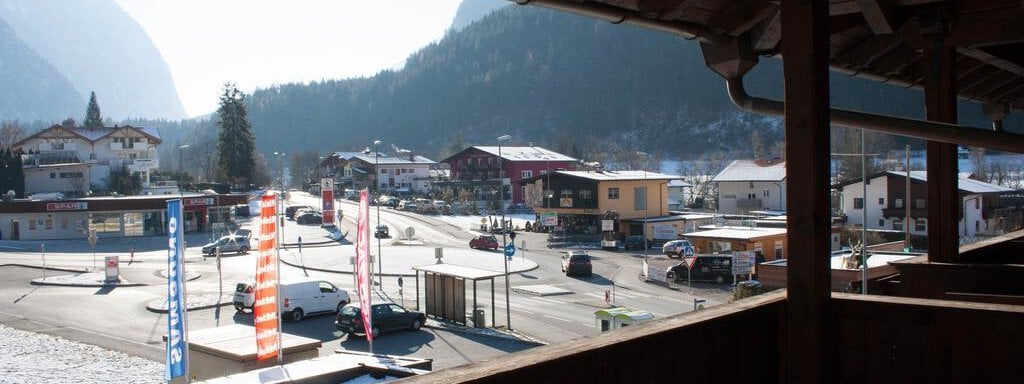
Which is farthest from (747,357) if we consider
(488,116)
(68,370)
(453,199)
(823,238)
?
(488,116)

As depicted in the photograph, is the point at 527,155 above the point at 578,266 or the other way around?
above

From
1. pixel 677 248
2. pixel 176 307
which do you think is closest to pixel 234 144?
pixel 677 248

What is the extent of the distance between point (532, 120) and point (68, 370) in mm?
166423

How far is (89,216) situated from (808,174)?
60.8 meters

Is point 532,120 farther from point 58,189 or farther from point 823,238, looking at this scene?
point 823,238

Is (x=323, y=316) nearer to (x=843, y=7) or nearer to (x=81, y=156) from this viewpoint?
(x=843, y=7)

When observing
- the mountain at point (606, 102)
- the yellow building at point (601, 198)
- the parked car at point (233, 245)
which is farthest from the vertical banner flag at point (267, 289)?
the mountain at point (606, 102)

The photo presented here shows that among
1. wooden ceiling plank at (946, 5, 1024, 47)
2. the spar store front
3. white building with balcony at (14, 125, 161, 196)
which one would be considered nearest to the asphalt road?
the spar store front

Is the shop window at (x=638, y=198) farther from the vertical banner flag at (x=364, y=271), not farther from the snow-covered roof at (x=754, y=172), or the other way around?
the vertical banner flag at (x=364, y=271)

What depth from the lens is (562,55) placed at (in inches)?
7613

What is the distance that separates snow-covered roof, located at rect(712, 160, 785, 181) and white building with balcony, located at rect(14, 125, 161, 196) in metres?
55.4

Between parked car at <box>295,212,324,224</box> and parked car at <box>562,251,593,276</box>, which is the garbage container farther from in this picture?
parked car at <box>295,212,324,224</box>

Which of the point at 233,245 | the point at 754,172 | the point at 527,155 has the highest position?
Result: the point at 527,155

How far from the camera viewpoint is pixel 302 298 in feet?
88.1
